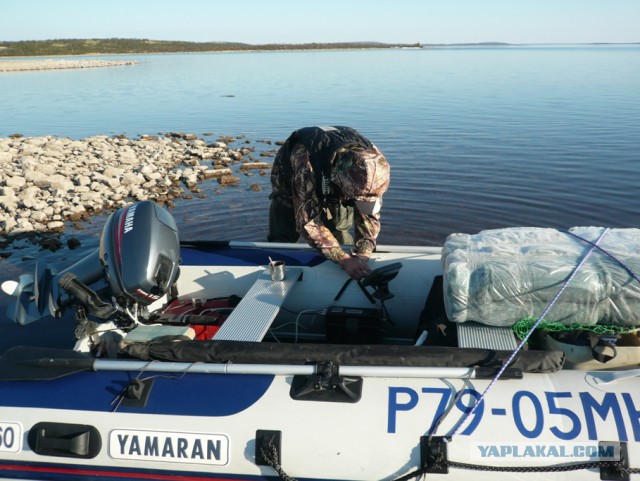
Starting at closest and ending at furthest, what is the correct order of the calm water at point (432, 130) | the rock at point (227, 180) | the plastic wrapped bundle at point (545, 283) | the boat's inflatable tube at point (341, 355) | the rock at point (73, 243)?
the boat's inflatable tube at point (341, 355)
the plastic wrapped bundle at point (545, 283)
the rock at point (73, 243)
the calm water at point (432, 130)
the rock at point (227, 180)

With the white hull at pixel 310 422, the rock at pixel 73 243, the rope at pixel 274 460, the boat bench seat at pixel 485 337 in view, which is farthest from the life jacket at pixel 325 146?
the rock at pixel 73 243

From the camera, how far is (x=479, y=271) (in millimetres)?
2750

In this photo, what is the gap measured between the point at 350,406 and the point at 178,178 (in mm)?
8188

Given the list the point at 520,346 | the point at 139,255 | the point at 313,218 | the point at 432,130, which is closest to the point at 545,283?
the point at 520,346

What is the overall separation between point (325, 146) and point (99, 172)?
24.5ft

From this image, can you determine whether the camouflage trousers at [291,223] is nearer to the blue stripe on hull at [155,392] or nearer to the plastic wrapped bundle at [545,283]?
the plastic wrapped bundle at [545,283]

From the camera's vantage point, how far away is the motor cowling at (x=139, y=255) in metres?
2.97

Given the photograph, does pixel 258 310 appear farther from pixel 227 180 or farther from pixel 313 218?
pixel 227 180

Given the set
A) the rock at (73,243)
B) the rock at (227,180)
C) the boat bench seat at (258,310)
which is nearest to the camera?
the boat bench seat at (258,310)

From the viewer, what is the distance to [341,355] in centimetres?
261

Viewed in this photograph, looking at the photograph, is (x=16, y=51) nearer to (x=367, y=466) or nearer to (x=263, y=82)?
(x=263, y=82)

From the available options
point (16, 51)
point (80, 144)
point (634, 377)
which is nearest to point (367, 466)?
point (634, 377)

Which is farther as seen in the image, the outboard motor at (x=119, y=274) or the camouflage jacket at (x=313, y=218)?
the camouflage jacket at (x=313, y=218)

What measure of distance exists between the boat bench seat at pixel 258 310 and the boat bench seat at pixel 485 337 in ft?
3.24
